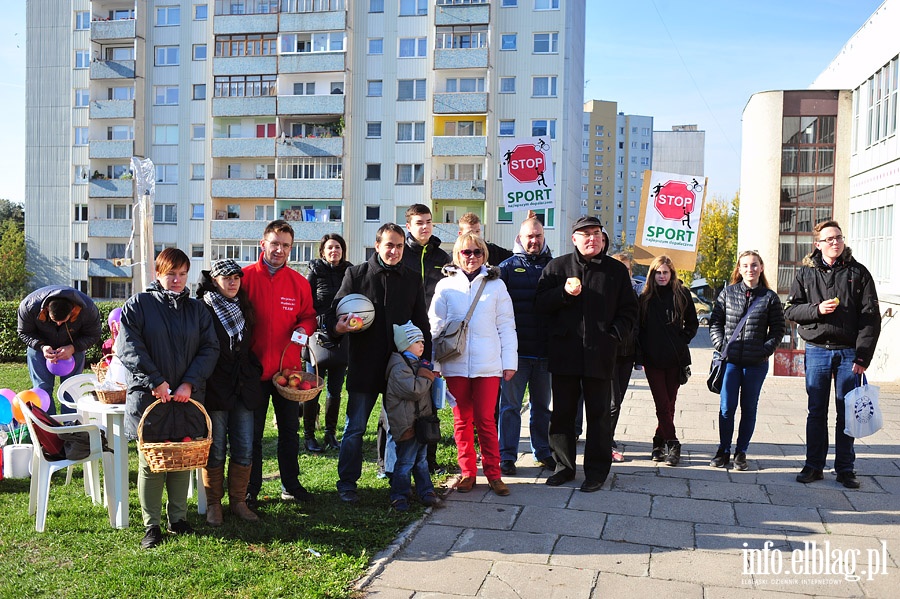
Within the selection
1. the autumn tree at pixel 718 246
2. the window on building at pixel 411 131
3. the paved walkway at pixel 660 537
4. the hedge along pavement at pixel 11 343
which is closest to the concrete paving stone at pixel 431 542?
the paved walkway at pixel 660 537

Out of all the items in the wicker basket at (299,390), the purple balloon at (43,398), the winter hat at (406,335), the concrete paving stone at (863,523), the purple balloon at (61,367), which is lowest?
the concrete paving stone at (863,523)

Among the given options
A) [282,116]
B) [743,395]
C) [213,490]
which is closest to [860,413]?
[743,395]

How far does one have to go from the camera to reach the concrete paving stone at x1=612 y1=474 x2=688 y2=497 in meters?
6.55

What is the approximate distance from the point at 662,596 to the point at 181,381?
3.18 m

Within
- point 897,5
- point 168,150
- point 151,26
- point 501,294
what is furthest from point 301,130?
point 501,294

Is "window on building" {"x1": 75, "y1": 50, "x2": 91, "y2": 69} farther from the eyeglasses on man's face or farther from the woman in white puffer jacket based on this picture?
the eyeglasses on man's face

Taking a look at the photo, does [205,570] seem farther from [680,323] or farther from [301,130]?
[301,130]

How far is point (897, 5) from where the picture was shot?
18406mm

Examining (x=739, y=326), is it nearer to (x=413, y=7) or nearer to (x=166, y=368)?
(x=166, y=368)

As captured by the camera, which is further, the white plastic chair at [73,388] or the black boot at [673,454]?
the black boot at [673,454]

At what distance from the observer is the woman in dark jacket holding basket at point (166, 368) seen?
5.05m

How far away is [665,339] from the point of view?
7.55m

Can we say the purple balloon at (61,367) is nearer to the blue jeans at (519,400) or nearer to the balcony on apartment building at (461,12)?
the blue jeans at (519,400)

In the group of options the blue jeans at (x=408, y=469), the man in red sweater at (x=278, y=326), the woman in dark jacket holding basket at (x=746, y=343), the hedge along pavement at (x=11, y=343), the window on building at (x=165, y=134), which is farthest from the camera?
the window on building at (x=165, y=134)
